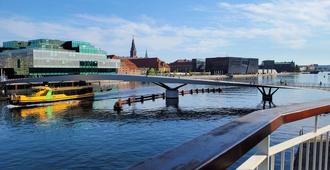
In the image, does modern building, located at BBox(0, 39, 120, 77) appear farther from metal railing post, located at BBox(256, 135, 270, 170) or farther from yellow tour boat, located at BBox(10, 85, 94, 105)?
metal railing post, located at BBox(256, 135, 270, 170)

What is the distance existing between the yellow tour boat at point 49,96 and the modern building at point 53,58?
4700 centimetres

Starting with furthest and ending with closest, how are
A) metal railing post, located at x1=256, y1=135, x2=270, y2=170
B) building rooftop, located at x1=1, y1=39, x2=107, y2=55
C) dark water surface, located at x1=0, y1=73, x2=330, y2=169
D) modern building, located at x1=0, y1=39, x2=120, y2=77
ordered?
building rooftop, located at x1=1, y1=39, x2=107, y2=55 → modern building, located at x1=0, y1=39, x2=120, y2=77 → dark water surface, located at x1=0, y1=73, x2=330, y2=169 → metal railing post, located at x1=256, y1=135, x2=270, y2=170

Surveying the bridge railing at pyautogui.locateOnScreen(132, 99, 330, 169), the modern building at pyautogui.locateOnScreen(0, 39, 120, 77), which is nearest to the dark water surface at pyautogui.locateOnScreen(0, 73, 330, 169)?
the bridge railing at pyautogui.locateOnScreen(132, 99, 330, 169)

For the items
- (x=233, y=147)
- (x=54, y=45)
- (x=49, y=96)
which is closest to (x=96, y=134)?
(x=233, y=147)

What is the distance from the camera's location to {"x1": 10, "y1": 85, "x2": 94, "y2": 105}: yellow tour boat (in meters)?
60.5

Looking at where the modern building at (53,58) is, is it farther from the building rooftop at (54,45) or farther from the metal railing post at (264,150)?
the metal railing post at (264,150)

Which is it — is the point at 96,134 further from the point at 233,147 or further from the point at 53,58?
the point at 53,58

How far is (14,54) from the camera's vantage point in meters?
121

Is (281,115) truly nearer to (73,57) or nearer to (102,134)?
(102,134)

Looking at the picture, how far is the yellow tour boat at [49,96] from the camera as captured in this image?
60531mm

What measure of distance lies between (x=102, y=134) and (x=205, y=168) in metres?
33.6

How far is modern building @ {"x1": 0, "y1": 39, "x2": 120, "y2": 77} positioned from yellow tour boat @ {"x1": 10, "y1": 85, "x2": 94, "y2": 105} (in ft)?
154

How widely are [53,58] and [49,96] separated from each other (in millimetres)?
59963

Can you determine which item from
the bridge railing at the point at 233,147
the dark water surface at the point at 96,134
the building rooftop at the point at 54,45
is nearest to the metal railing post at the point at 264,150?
the bridge railing at the point at 233,147
